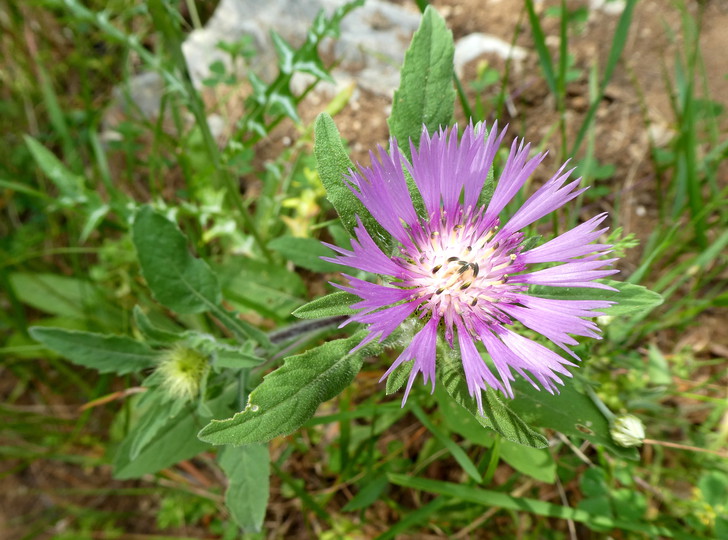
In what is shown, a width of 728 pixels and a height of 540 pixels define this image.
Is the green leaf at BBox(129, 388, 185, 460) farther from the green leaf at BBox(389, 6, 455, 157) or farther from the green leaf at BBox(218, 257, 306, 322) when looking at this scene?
the green leaf at BBox(389, 6, 455, 157)

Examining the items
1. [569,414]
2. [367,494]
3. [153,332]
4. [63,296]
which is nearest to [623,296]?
[569,414]

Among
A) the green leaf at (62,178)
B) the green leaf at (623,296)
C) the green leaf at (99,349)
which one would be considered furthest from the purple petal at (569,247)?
the green leaf at (62,178)

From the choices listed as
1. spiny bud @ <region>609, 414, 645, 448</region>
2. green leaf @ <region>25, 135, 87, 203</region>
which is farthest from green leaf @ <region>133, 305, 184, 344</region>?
spiny bud @ <region>609, 414, 645, 448</region>

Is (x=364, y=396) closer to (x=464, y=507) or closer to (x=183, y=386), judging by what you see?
(x=464, y=507)

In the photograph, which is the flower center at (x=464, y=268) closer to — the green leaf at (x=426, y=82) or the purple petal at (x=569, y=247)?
the purple petal at (x=569, y=247)

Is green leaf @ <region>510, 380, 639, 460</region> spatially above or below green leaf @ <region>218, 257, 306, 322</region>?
below

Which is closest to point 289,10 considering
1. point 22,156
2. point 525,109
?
point 525,109
